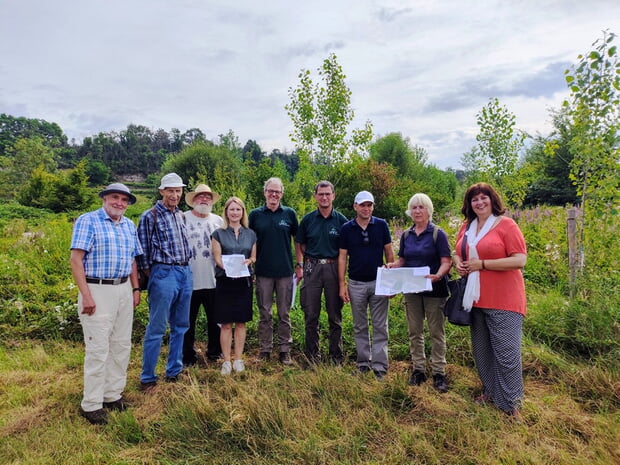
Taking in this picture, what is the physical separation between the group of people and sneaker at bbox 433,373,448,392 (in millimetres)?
10

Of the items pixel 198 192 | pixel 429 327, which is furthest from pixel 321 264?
pixel 198 192

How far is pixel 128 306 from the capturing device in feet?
12.2

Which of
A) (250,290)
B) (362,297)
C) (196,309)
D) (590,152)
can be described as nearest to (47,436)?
(196,309)

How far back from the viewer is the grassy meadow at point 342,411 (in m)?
2.86

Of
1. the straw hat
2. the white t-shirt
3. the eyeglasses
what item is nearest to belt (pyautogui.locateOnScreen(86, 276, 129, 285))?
the white t-shirt

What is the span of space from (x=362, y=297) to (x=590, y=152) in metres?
3.52

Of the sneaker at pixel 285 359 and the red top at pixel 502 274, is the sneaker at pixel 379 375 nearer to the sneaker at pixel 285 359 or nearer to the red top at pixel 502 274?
the sneaker at pixel 285 359

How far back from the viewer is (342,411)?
340 cm

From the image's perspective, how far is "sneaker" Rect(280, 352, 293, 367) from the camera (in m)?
4.66

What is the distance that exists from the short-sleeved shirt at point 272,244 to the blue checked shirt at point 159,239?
3.12ft

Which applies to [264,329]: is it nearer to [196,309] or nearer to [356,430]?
[196,309]

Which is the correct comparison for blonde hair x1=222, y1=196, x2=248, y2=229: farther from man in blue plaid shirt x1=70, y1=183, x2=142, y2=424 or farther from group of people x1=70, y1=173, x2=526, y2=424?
man in blue plaid shirt x1=70, y1=183, x2=142, y2=424

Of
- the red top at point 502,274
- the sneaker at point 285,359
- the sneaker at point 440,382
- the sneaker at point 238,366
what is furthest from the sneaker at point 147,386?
the red top at point 502,274

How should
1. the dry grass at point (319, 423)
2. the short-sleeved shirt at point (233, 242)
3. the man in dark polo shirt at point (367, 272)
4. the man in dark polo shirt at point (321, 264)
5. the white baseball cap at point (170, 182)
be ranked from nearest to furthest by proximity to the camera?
the dry grass at point (319, 423)
the white baseball cap at point (170, 182)
the man in dark polo shirt at point (367, 272)
the short-sleeved shirt at point (233, 242)
the man in dark polo shirt at point (321, 264)
